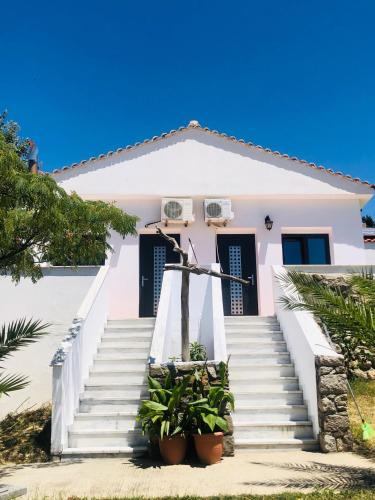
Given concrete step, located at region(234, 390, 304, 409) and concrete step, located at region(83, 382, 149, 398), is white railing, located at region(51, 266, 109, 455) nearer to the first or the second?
concrete step, located at region(83, 382, 149, 398)

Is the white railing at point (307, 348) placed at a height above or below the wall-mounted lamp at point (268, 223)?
below

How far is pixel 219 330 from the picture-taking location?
9.10 metres

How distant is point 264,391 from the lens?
8.56 meters

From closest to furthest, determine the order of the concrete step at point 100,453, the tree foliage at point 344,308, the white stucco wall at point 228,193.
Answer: the tree foliage at point 344,308, the concrete step at point 100,453, the white stucco wall at point 228,193

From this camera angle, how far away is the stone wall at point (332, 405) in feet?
23.7

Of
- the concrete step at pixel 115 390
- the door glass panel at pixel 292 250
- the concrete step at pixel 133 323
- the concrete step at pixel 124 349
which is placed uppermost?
the door glass panel at pixel 292 250

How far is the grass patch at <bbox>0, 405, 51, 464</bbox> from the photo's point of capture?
7492mm

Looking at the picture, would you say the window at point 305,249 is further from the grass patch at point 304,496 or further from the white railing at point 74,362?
the grass patch at point 304,496

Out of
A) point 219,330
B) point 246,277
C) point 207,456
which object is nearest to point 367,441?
point 207,456

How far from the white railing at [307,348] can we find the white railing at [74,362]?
3.83 metres

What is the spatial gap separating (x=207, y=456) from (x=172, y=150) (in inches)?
405

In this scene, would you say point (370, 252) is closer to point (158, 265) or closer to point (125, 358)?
point (158, 265)

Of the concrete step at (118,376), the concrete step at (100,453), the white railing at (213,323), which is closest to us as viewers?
the concrete step at (100,453)

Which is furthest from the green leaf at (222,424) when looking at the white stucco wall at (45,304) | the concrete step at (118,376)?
the white stucco wall at (45,304)
